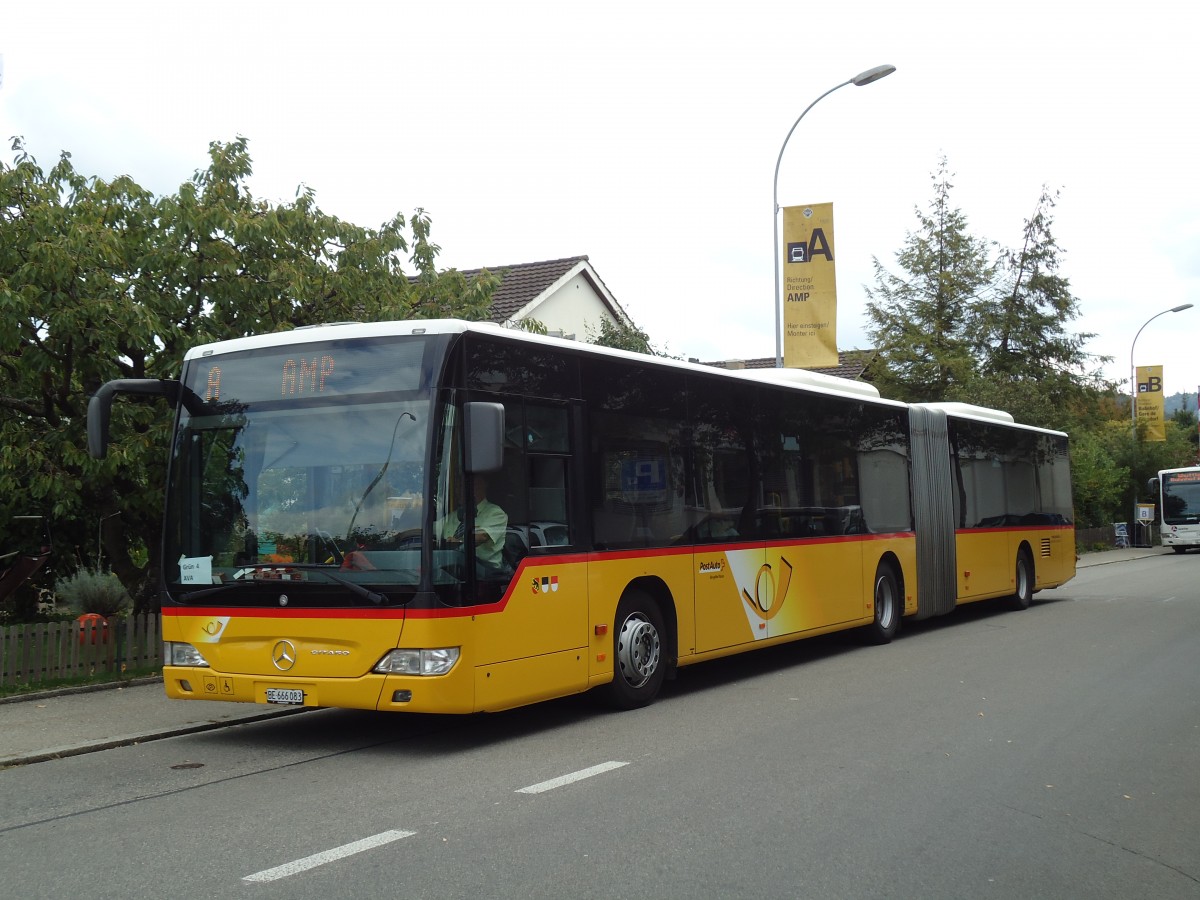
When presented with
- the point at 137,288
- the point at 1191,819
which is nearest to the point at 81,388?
the point at 137,288

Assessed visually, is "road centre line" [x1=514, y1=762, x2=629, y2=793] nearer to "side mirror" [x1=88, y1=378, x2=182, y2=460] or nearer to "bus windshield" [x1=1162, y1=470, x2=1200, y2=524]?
"side mirror" [x1=88, y1=378, x2=182, y2=460]

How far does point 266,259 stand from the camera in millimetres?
13617

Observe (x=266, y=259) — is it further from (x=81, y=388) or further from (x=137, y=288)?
(x=81, y=388)

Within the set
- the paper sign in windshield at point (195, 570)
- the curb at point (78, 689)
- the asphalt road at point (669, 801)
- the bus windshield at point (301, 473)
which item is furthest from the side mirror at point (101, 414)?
the curb at point (78, 689)

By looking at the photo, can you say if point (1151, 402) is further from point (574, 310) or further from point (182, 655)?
point (182, 655)

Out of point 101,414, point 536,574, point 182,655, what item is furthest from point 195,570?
point 536,574

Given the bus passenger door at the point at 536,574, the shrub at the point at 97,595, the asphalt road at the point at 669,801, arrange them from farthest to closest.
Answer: the shrub at the point at 97,595, the bus passenger door at the point at 536,574, the asphalt road at the point at 669,801

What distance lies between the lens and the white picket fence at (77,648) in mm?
11461

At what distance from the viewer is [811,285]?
18.5 metres

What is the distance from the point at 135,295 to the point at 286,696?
6.02 m

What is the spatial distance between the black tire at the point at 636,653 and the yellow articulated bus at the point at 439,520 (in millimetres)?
21

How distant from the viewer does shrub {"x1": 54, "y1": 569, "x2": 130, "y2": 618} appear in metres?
14.6

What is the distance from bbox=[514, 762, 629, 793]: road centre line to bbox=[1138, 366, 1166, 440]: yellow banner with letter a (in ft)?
151

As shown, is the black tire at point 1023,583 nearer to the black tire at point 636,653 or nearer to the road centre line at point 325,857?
the black tire at point 636,653
